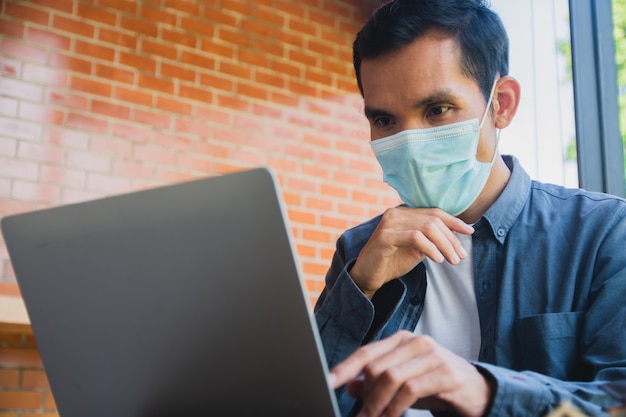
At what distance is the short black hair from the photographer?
137cm

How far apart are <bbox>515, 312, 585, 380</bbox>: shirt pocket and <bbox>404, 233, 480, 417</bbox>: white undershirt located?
16 cm

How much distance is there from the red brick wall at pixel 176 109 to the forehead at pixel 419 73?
1.40 m

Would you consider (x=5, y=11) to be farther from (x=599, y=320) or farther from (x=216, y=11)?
(x=599, y=320)

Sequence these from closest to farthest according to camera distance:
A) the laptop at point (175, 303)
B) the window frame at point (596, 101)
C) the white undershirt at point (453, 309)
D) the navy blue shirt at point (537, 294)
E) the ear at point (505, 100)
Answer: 1. the laptop at point (175, 303)
2. the navy blue shirt at point (537, 294)
3. the white undershirt at point (453, 309)
4. the ear at point (505, 100)
5. the window frame at point (596, 101)

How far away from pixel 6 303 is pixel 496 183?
1.39 meters

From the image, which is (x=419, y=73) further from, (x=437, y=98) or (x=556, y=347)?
(x=556, y=347)

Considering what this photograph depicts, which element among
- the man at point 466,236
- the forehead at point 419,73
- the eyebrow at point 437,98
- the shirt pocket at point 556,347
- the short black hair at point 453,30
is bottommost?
the shirt pocket at point 556,347

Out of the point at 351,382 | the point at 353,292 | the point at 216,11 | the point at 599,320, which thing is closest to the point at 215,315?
the point at 351,382

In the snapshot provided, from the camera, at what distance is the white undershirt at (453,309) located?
129 cm

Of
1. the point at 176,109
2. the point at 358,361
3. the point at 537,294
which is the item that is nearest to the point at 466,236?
the point at 537,294

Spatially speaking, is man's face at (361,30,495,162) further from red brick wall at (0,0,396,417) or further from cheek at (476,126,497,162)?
red brick wall at (0,0,396,417)

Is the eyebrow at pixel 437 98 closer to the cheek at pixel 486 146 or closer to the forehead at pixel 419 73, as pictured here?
the forehead at pixel 419 73

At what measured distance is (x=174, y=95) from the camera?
267 centimetres

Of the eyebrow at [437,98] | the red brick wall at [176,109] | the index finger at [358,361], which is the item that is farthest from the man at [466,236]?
the red brick wall at [176,109]
